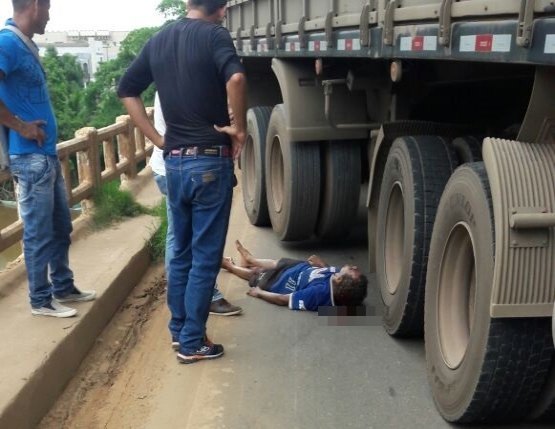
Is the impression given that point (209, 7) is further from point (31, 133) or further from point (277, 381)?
point (277, 381)

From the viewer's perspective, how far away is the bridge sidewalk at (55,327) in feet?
11.1

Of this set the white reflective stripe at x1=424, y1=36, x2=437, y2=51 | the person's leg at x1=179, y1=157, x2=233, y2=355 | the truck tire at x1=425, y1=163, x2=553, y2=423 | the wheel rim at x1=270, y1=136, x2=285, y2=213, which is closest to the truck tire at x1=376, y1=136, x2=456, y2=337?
the truck tire at x1=425, y1=163, x2=553, y2=423

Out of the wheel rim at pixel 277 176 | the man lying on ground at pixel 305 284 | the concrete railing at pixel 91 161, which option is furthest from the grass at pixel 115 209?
the man lying on ground at pixel 305 284

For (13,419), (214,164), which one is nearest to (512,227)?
(214,164)

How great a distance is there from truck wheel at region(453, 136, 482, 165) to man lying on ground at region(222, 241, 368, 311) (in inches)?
45.2

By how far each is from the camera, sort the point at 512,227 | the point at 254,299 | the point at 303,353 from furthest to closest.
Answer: the point at 254,299, the point at 303,353, the point at 512,227

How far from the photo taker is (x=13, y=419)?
3.17 m

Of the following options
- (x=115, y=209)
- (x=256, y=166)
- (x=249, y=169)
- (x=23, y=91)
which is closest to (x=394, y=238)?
(x=23, y=91)

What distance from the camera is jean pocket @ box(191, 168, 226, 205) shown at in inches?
149

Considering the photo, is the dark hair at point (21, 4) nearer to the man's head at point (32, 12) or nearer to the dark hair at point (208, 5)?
the man's head at point (32, 12)

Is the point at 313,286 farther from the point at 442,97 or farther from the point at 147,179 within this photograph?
the point at 147,179

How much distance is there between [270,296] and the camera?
5105 mm

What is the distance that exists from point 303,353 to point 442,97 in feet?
6.55

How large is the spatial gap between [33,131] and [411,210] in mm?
2084
